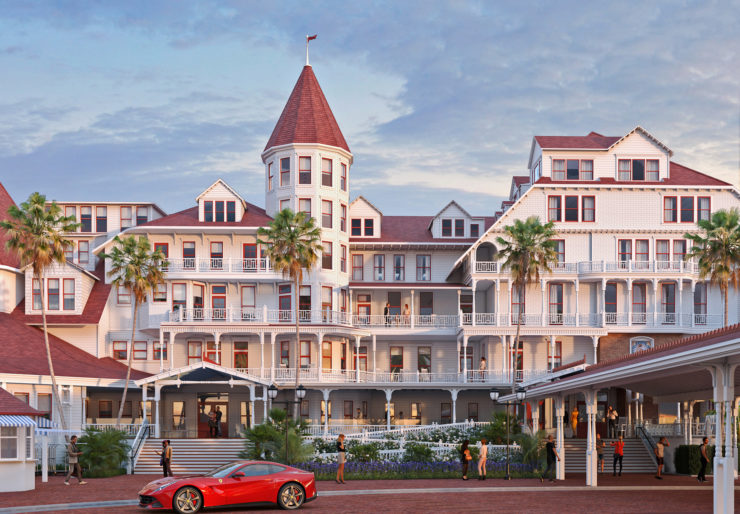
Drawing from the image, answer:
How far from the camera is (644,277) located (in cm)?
5394

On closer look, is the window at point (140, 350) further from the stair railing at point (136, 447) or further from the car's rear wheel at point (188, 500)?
the car's rear wheel at point (188, 500)

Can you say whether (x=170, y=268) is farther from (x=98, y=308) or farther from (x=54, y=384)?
(x=54, y=384)

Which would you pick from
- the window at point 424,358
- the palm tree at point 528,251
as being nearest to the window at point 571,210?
the palm tree at point 528,251

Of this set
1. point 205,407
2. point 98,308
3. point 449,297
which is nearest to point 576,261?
point 449,297

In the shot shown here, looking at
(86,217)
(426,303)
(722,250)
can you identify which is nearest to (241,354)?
(426,303)

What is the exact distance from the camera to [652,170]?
55.4 metres

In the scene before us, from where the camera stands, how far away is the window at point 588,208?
55344 mm

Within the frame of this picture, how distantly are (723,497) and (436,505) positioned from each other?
7.80 m

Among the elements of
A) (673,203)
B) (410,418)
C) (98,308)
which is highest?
(673,203)

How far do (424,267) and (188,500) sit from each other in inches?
1510

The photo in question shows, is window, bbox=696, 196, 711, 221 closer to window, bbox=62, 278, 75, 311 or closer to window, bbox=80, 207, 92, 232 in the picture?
window, bbox=62, 278, 75, 311

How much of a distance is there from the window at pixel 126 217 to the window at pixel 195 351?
32.2ft

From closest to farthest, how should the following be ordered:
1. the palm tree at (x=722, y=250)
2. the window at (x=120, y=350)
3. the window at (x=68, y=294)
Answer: the palm tree at (x=722, y=250) < the window at (x=68, y=294) < the window at (x=120, y=350)

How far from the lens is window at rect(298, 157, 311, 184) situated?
5522 centimetres
